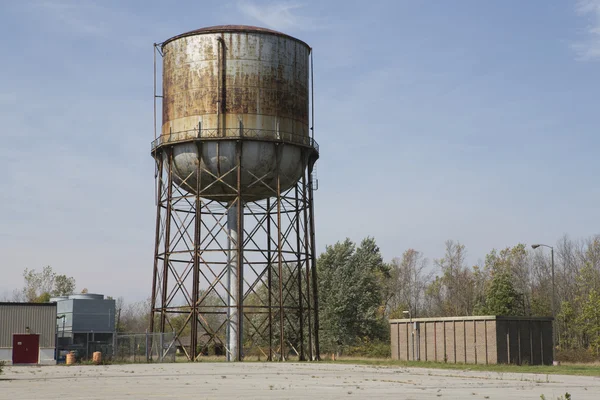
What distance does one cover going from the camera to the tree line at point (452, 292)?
6919 cm

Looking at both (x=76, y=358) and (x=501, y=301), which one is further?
(x=501, y=301)

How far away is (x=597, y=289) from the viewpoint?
82812 millimetres

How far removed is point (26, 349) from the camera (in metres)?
49.0

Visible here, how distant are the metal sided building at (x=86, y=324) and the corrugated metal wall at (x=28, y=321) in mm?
4921

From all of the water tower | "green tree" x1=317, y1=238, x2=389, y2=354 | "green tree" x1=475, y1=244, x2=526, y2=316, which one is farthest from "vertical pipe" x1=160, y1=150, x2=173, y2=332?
"green tree" x1=475, y1=244, x2=526, y2=316

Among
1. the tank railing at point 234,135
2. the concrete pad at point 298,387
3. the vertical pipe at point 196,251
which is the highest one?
the tank railing at point 234,135

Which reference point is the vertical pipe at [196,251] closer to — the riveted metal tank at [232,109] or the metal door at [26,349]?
the riveted metal tank at [232,109]

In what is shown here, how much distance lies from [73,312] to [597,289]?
170 ft

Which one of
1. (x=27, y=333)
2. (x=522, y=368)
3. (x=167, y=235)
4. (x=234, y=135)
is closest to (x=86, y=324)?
(x=27, y=333)

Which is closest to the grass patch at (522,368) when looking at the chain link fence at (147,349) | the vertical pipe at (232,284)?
the vertical pipe at (232,284)

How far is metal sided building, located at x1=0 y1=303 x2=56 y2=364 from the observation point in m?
48.8

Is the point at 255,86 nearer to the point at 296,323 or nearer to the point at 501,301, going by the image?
the point at 296,323

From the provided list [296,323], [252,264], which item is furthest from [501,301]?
[252,264]

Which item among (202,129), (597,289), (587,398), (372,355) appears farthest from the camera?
(597,289)
